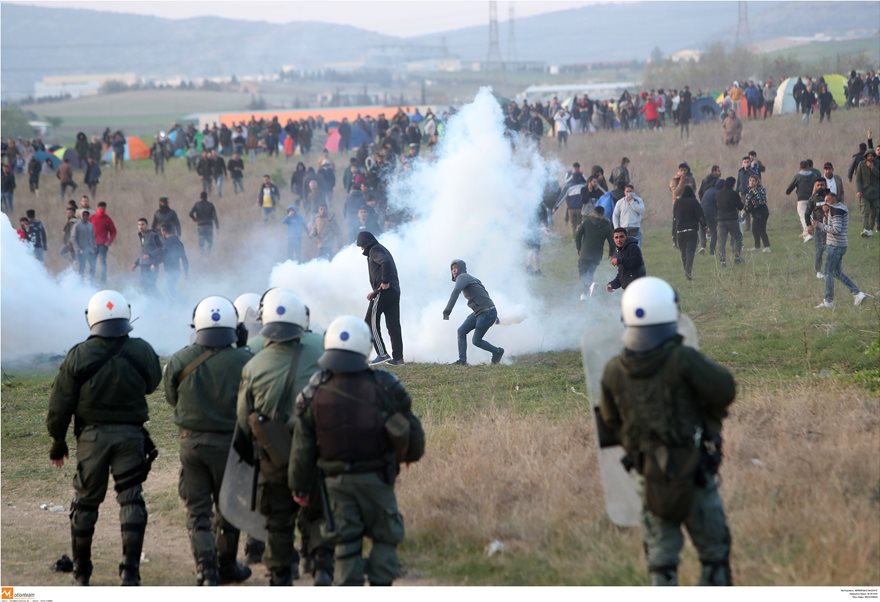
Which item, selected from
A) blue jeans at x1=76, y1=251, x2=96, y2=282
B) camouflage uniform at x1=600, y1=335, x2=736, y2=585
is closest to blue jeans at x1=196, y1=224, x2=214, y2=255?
blue jeans at x1=76, y1=251, x2=96, y2=282

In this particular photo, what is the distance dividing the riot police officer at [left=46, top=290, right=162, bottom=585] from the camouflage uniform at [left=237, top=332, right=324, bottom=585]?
992 mm

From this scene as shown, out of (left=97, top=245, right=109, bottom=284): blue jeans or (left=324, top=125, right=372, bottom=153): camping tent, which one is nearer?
(left=97, top=245, right=109, bottom=284): blue jeans

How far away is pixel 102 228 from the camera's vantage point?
22.5m

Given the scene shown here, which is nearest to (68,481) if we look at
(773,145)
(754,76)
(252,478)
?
(252,478)

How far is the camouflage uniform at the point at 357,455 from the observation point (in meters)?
5.98

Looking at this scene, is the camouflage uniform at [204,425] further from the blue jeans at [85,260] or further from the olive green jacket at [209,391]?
the blue jeans at [85,260]

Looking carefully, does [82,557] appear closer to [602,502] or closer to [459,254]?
[602,502]

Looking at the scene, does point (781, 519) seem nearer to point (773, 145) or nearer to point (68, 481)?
point (68, 481)

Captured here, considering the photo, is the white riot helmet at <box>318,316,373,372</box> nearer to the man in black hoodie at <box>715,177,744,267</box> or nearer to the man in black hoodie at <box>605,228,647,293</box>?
the man in black hoodie at <box>605,228,647,293</box>

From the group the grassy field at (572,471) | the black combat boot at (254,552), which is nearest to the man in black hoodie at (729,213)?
the grassy field at (572,471)

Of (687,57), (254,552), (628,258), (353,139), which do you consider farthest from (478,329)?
(687,57)

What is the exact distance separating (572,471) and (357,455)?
8.92ft

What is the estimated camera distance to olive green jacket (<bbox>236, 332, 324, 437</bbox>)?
6605mm

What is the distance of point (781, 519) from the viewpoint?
6832 millimetres
